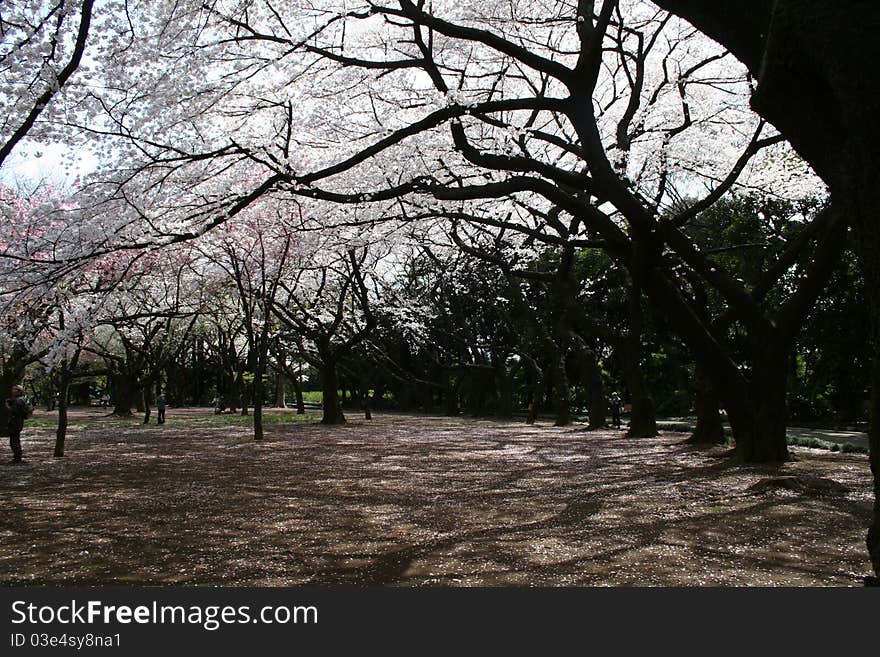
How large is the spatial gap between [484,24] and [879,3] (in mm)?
9632

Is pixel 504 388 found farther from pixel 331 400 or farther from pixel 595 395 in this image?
pixel 595 395

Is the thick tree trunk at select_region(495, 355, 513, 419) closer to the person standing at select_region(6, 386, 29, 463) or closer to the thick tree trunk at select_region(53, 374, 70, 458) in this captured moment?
the thick tree trunk at select_region(53, 374, 70, 458)

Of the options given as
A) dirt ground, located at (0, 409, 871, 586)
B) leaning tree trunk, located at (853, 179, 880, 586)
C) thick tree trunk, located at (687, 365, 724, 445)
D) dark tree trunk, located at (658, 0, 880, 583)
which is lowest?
dirt ground, located at (0, 409, 871, 586)

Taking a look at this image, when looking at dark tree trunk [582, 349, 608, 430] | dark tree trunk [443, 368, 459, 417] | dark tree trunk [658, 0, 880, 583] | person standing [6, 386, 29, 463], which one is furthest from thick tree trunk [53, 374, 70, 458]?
dark tree trunk [443, 368, 459, 417]

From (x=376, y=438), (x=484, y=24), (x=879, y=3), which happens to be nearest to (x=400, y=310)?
(x=376, y=438)

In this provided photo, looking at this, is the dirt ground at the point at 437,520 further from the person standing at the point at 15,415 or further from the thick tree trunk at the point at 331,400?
the thick tree trunk at the point at 331,400

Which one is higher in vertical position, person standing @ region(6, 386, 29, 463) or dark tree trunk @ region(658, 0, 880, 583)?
dark tree trunk @ region(658, 0, 880, 583)

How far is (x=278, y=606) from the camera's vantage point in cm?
366

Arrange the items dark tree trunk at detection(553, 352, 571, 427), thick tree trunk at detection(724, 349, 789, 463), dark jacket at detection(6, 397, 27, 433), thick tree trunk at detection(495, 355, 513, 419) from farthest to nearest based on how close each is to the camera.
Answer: thick tree trunk at detection(495, 355, 513, 419) → dark tree trunk at detection(553, 352, 571, 427) → dark jacket at detection(6, 397, 27, 433) → thick tree trunk at detection(724, 349, 789, 463)

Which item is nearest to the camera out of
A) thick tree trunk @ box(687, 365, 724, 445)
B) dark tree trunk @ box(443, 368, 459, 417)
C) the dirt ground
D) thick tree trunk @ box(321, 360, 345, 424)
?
the dirt ground

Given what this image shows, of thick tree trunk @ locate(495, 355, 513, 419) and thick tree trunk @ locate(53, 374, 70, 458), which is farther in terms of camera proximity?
thick tree trunk @ locate(495, 355, 513, 419)

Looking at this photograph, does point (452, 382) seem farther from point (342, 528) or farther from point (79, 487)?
point (342, 528)

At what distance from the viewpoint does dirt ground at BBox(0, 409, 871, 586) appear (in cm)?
469

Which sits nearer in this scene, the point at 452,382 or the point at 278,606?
the point at 278,606
